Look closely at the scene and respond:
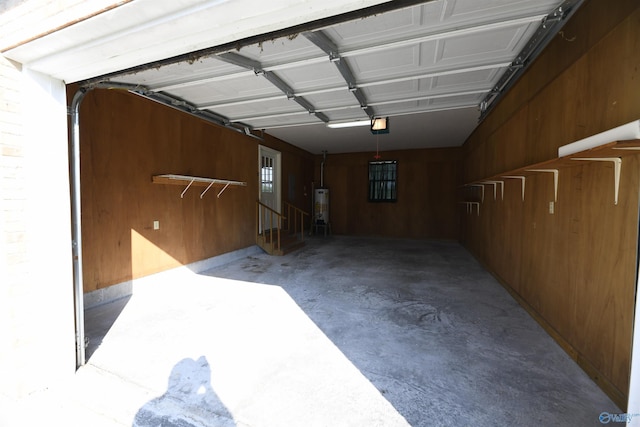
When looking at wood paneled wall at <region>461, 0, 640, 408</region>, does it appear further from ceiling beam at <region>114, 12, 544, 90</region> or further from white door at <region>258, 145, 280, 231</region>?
white door at <region>258, 145, 280, 231</region>

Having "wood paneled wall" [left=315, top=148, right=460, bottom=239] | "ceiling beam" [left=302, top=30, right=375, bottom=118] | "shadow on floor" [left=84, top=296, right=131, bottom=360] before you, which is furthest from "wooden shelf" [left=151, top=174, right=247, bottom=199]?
"wood paneled wall" [left=315, top=148, right=460, bottom=239]

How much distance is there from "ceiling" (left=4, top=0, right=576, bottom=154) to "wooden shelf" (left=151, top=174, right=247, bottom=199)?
1075 millimetres

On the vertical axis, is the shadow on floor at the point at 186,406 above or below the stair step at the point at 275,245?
below

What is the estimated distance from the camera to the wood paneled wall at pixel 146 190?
3045 mm

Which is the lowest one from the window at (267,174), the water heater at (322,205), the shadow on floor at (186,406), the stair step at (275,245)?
the shadow on floor at (186,406)

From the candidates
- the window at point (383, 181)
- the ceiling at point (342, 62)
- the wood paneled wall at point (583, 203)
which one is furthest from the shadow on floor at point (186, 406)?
the window at point (383, 181)

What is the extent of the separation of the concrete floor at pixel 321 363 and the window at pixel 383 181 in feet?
17.5

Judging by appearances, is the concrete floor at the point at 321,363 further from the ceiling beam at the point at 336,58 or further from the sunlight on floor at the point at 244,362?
the ceiling beam at the point at 336,58

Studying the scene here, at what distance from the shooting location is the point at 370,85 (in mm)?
3244

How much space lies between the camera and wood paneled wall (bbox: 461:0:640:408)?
163 cm

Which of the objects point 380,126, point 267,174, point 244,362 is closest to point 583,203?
point 244,362

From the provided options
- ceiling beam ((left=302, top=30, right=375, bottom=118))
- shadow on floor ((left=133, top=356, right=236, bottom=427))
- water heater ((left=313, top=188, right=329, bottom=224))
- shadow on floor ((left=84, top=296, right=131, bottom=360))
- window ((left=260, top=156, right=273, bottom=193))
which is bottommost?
shadow on floor ((left=84, top=296, right=131, bottom=360))

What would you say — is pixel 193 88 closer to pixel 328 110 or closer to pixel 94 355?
pixel 328 110

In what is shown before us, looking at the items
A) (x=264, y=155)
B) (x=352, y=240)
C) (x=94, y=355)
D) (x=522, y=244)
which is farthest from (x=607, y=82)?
(x=352, y=240)
